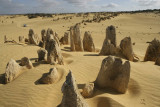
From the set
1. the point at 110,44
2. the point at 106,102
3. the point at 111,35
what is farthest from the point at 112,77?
the point at 111,35

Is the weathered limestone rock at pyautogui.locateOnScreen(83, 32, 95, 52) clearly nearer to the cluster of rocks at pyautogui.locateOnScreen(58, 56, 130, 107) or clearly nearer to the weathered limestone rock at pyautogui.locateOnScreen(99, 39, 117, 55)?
the weathered limestone rock at pyautogui.locateOnScreen(99, 39, 117, 55)

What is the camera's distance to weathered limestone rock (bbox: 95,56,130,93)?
4336mm

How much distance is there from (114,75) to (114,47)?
11.3 ft

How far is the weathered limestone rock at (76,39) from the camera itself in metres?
8.84

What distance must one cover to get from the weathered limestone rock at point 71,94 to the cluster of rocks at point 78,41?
603cm

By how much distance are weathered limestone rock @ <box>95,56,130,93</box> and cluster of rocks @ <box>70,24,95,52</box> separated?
4.62m

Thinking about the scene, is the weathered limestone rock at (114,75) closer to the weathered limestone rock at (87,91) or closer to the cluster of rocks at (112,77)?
the cluster of rocks at (112,77)

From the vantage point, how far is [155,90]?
4.48 m

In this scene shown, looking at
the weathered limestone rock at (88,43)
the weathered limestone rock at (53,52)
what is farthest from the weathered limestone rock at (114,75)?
the weathered limestone rock at (88,43)

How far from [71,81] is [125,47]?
5.38 meters

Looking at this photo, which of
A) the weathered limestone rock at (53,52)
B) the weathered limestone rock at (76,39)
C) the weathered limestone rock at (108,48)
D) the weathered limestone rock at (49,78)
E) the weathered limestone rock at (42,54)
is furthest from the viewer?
the weathered limestone rock at (76,39)

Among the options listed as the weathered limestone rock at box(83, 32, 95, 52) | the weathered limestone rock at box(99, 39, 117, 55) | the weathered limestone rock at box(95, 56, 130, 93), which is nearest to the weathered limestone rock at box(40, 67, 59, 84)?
the weathered limestone rock at box(95, 56, 130, 93)

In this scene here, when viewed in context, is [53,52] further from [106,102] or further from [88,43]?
[88,43]

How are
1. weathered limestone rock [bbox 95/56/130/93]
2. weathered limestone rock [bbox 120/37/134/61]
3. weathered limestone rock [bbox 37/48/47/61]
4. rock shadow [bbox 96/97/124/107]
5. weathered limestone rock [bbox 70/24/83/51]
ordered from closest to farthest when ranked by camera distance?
rock shadow [bbox 96/97/124/107]
weathered limestone rock [bbox 95/56/130/93]
weathered limestone rock [bbox 37/48/47/61]
weathered limestone rock [bbox 120/37/134/61]
weathered limestone rock [bbox 70/24/83/51]
